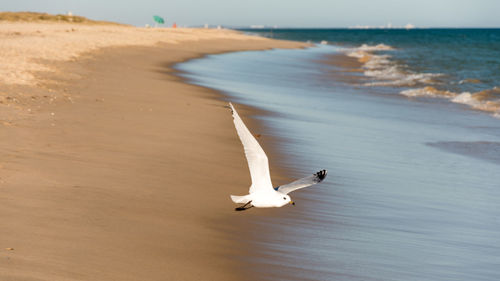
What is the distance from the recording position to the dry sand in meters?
5.20

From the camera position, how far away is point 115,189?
7.25 m

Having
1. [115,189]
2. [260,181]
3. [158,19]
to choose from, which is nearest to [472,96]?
[115,189]

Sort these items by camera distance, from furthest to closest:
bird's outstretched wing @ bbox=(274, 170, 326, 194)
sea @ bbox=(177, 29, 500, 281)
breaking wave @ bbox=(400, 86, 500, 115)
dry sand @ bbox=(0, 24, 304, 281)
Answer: breaking wave @ bbox=(400, 86, 500, 115), sea @ bbox=(177, 29, 500, 281), bird's outstretched wing @ bbox=(274, 170, 326, 194), dry sand @ bbox=(0, 24, 304, 281)

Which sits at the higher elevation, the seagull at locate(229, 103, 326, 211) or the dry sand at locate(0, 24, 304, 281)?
the seagull at locate(229, 103, 326, 211)

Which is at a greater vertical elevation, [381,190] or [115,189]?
[115,189]

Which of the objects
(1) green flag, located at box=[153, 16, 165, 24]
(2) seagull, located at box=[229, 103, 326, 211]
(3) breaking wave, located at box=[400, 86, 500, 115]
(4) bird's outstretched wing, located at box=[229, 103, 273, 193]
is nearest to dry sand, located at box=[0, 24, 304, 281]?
(2) seagull, located at box=[229, 103, 326, 211]

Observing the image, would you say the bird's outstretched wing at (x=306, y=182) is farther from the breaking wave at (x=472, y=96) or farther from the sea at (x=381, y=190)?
the breaking wave at (x=472, y=96)

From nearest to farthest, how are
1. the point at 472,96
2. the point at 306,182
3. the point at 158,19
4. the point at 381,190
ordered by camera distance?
the point at 306,182, the point at 381,190, the point at 472,96, the point at 158,19

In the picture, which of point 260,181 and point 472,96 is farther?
point 472,96

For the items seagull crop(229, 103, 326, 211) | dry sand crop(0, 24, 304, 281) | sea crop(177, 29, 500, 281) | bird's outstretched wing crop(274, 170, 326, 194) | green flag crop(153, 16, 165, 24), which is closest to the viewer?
dry sand crop(0, 24, 304, 281)

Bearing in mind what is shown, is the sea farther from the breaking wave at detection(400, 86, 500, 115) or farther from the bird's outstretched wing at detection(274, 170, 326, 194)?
the bird's outstretched wing at detection(274, 170, 326, 194)

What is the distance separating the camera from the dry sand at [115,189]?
5195 millimetres

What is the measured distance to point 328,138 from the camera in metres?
12.8

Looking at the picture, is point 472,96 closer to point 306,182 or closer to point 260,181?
point 306,182
